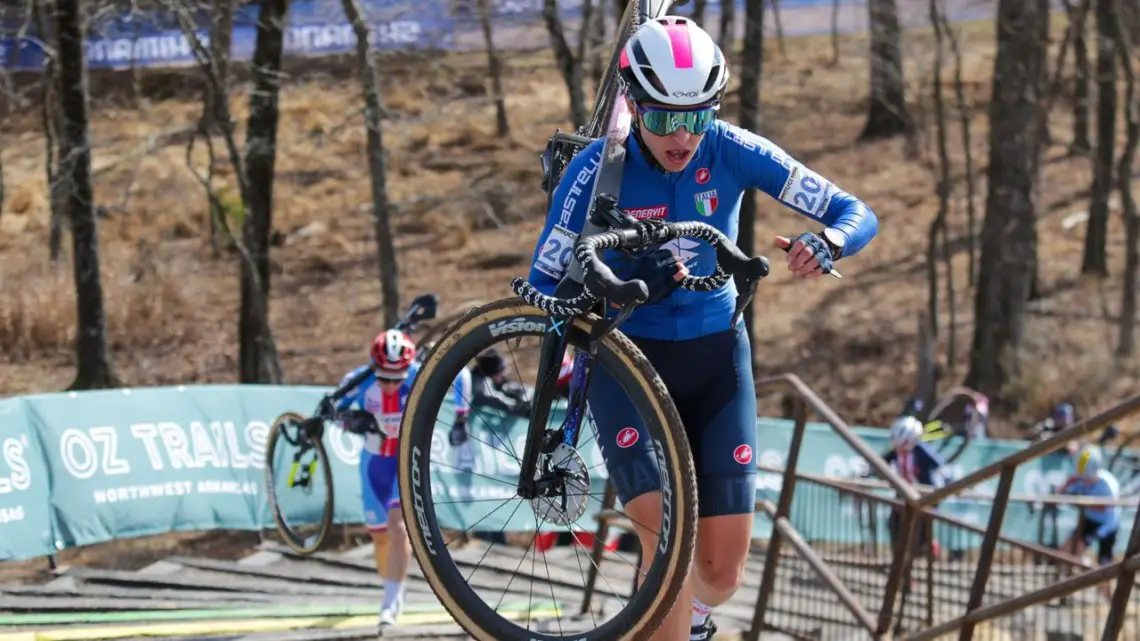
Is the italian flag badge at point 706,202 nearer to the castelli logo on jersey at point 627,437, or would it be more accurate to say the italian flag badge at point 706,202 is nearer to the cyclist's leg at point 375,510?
the castelli logo on jersey at point 627,437

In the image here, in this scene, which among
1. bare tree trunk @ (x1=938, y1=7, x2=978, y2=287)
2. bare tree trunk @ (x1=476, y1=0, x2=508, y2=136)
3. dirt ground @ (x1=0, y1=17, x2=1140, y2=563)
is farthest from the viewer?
bare tree trunk @ (x1=938, y1=7, x2=978, y2=287)

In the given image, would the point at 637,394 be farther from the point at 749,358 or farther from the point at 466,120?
the point at 466,120

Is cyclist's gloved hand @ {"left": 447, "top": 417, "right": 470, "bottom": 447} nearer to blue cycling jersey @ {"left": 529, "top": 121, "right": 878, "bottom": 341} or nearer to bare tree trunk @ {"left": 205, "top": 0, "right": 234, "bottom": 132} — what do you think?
blue cycling jersey @ {"left": 529, "top": 121, "right": 878, "bottom": 341}

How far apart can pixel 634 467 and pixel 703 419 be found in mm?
339

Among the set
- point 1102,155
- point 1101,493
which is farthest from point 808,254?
point 1102,155

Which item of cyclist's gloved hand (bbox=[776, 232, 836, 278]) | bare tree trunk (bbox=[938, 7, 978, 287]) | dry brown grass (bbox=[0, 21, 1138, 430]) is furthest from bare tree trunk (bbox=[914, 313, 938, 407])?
cyclist's gloved hand (bbox=[776, 232, 836, 278])

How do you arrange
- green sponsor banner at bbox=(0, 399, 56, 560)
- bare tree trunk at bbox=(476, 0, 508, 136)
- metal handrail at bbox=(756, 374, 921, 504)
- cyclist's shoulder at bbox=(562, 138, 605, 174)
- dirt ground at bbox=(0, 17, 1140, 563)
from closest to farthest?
cyclist's shoulder at bbox=(562, 138, 605, 174) → metal handrail at bbox=(756, 374, 921, 504) → green sponsor banner at bbox=(0, 399, 56, 560) → bare tree trunk at bbox=(476, 0, 508, 136) → dirt ground at bbox=(0, 17, 1140, 563)

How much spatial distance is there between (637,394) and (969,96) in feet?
122

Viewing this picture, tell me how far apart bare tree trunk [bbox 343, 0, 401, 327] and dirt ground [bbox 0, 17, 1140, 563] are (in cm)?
211

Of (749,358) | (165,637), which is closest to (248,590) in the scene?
(165,637)

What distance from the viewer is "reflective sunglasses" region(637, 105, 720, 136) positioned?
442 centimetres

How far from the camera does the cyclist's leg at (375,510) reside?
10.9 m

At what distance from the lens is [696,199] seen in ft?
15.4

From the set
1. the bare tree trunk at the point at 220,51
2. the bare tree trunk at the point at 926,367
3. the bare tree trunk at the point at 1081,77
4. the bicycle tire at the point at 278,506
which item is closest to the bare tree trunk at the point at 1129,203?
the bare tree trunk at the point at 1081,77
